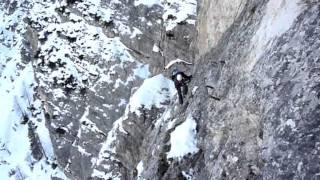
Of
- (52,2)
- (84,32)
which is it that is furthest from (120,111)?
(52,2)

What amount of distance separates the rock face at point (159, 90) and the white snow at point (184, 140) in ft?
0.10

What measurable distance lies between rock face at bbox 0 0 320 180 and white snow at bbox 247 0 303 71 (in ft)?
0.09

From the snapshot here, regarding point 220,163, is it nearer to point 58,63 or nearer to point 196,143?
point 196,143

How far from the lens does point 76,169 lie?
124 feet

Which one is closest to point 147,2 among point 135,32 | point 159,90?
point 135,32

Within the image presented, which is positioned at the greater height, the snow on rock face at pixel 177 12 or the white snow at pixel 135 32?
the white snow at pixel 135 32

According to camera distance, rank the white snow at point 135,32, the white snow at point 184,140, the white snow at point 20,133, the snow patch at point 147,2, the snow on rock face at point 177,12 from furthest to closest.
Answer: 1. the white snow at point 20,133
2. the white snow at point 135,32
3. the snow patch at point 147,2
4. the snow on rock face at point 177,12
5. the white snow at point 184,140

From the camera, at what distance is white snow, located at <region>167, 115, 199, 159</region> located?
10935mm

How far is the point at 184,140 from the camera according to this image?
11234 millimetres

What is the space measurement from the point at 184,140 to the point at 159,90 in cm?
1589

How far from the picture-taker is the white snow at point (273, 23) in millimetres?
8305

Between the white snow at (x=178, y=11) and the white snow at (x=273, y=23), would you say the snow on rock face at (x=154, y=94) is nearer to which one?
the white snow at (x=178, y=11)

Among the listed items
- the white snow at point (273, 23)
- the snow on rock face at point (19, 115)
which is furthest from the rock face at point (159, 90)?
the snow on rock face at point (19, 115)

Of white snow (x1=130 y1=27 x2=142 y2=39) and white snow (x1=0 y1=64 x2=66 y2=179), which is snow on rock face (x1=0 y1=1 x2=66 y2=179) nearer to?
white snow (x1=0 y1=64 x2=66 y2=179)
